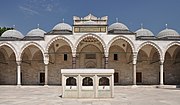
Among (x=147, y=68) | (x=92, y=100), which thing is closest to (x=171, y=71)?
(x=147, y=68)

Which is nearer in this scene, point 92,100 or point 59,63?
point 92,100

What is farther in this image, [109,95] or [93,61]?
[93,61]

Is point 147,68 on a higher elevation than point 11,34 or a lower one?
lower

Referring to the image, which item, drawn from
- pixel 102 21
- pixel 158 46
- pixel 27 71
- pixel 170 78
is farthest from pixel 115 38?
pixel 27 71

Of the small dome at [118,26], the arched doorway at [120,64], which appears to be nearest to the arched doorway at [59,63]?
the arched doorway at [120,64]

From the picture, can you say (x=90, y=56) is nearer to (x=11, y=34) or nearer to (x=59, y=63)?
(x=59, y=63)

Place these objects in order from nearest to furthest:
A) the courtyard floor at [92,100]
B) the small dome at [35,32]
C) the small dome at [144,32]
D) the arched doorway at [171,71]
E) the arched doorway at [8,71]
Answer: the courtyard floor at [92,100], the arched doorway at [171,71], the arched doorway at [8,71], the small dome at [35,32], the small dome at [144,32]

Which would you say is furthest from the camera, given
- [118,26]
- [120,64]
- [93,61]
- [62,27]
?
[118,26]

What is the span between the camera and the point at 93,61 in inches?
998

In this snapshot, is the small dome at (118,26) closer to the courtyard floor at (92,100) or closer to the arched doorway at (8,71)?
the arched doorway at (8,71)

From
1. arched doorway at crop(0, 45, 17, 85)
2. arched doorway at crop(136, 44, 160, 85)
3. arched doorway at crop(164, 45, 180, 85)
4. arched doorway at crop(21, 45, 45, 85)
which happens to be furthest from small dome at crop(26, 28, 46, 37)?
arched doorway at crop(164, 45, 180, 85)

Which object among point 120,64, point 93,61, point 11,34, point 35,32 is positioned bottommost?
point 120,64

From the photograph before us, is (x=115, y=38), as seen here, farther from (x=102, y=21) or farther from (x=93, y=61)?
(x=93, y=61)

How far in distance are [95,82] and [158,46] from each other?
39.9ft
